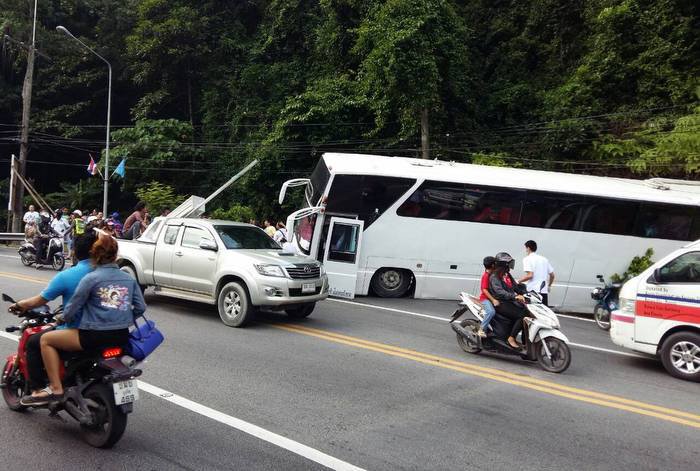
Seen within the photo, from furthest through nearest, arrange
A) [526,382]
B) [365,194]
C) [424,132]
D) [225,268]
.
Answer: [424,132], [365,194], [225,268], [526,382]

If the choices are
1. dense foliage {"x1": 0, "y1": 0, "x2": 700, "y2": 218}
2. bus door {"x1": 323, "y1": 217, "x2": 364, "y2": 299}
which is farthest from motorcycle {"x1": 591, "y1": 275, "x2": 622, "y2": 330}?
dense foliage {"x1": 0, "y1": 0, "x2": 700, "y2": 218}

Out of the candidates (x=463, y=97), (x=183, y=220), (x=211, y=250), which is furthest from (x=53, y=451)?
(x=463, y=97)

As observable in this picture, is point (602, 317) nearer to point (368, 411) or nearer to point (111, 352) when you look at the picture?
point (368, 411)

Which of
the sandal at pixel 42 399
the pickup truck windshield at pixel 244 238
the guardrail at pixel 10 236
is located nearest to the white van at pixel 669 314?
the pickup truck windshield at pixel 244 238

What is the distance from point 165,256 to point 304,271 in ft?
9.07

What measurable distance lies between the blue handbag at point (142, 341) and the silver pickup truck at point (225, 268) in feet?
13.8

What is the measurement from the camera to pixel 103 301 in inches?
172

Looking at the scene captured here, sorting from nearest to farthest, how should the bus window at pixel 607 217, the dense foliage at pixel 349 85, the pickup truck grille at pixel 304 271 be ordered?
1. the pickup truck grille at pixel 304 271
2. the bus window at pixel 607 217
3. the dense foliage at pixel 349 85

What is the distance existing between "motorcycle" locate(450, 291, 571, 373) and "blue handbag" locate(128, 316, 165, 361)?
15.8ft

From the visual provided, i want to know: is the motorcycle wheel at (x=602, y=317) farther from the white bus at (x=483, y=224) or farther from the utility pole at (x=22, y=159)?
the utility pole at (x=22, y=159)

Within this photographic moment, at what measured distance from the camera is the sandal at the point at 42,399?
4.48 m

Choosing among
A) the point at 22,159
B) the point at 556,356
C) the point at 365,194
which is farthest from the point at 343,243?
the point at 22,159

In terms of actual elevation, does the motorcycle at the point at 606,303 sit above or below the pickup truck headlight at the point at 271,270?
below

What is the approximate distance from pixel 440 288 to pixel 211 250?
6.42m
